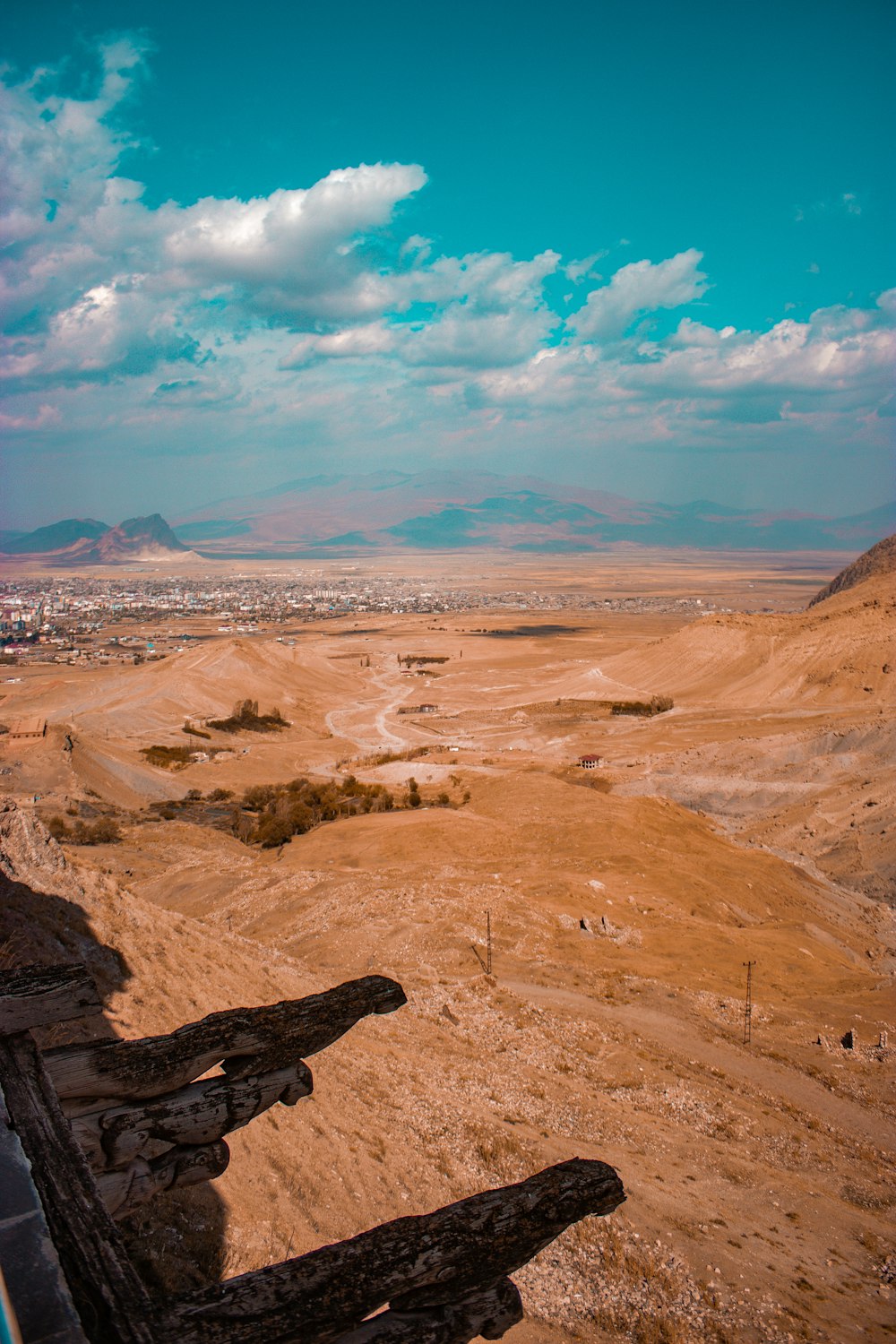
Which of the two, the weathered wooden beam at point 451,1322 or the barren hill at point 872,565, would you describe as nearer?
the weathered wooden beam at point 451,1322

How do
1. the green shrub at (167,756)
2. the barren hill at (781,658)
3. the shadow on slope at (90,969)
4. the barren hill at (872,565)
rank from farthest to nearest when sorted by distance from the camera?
1. the barren hill at (872,565)
2. the barren hill at (781,658)
3. the green shrub at (167,756)
4. the shadow on slope at (90,969)

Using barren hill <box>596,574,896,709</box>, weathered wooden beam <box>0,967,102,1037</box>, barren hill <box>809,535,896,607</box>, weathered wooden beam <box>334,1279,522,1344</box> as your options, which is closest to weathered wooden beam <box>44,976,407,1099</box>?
weathered wooden beam <box>0,967,102,1037</box>

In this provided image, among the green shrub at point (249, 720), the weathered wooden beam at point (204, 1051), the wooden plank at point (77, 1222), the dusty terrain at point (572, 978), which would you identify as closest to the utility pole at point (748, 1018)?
the dusty terrain at point (572, 978)

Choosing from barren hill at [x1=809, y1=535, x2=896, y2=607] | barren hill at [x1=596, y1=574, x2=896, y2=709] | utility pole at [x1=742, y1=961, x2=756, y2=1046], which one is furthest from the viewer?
barren hill at [x1=809, y1=535, x2=896, y2=607]

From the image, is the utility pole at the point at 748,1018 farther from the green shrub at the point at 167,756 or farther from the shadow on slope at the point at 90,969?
the green shrub at the point at 167,756

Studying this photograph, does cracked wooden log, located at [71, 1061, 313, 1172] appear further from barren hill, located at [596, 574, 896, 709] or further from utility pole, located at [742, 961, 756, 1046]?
barren hill, located at [596, 574, 896, 709]
